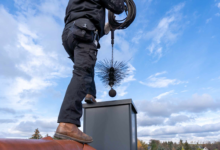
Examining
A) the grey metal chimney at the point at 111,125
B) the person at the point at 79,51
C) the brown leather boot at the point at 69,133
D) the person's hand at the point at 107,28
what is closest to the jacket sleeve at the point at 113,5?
A: the person at the point at 79,51

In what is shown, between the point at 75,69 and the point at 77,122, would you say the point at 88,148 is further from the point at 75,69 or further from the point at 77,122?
the point at 75,69

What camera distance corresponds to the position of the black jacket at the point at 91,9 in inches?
50.4

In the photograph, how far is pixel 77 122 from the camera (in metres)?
1.12

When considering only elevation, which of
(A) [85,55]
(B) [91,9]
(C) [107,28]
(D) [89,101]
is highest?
(C) [107,28]

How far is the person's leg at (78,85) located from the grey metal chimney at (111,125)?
454mm

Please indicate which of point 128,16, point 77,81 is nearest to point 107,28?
point 128,16

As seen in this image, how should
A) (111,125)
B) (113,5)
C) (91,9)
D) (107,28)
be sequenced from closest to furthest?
(91,9) < (113,5) < (111,125) < (107,28)

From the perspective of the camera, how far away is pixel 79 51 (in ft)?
4.02

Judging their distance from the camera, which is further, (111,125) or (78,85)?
(111,125)

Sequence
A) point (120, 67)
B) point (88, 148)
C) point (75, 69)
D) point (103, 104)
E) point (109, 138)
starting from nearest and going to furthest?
point (88, 148) → point (75, 69) → point (109, 138) → point (103, 104) → point (120, 67)

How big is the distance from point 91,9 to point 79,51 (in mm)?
316

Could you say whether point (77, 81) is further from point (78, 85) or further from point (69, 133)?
point (69, 133)

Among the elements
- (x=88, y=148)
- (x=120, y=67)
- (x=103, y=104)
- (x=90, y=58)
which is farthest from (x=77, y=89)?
(x=120, y=67)

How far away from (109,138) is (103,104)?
28 cm
